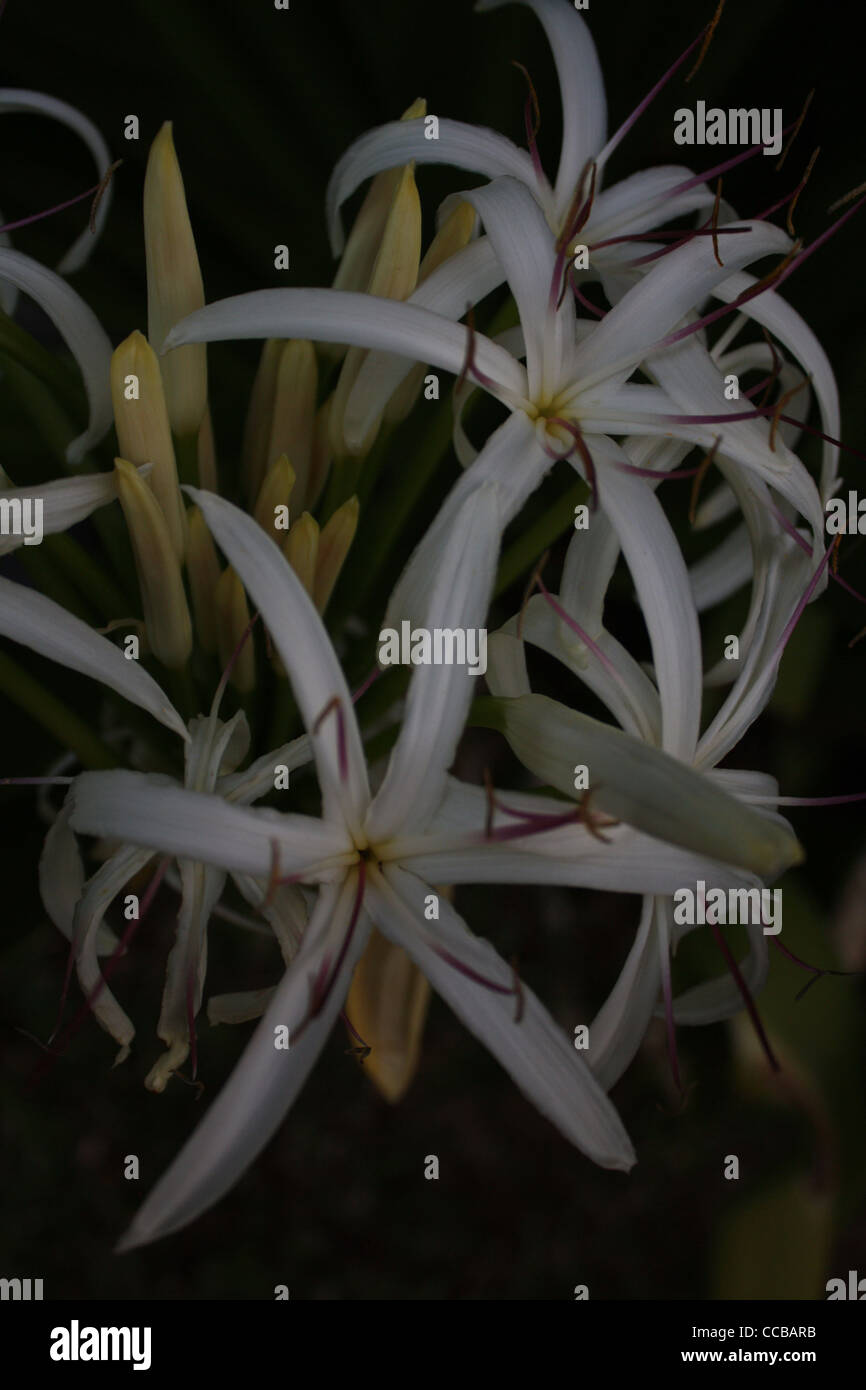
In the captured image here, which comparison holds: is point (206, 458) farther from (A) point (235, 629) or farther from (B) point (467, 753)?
(B) point (467, 753)

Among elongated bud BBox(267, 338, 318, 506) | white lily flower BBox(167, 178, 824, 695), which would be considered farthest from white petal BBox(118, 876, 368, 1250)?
elongated bud BBox(267, 338, 318, 506)

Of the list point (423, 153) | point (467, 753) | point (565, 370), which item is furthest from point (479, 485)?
point (467, 753)

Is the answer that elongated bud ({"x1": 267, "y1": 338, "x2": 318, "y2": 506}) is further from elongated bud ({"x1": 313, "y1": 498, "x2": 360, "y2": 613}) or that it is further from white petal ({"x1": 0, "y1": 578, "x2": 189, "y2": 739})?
white petal ({"x1": 0, "y1": 578, "x2": 189, "y2": 739})

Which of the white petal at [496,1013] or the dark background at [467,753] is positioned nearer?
the white petal at [496,1013]

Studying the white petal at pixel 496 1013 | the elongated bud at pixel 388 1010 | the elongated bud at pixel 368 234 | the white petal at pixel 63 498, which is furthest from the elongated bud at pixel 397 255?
the elongated bud at pixel 388 1010

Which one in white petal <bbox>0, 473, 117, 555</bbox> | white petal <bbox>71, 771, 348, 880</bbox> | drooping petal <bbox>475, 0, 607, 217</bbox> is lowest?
white petal <bbox>71, 771, 348, 880</bbox>

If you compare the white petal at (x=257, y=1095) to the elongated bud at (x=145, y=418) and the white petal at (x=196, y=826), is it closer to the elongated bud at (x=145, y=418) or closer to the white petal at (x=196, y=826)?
the white petal at (x=196, y=826)

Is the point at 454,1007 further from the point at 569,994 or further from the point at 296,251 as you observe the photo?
the point at 569,994

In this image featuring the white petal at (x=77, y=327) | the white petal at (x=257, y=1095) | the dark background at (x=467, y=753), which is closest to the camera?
the white petal at (x=257, y=1095)
